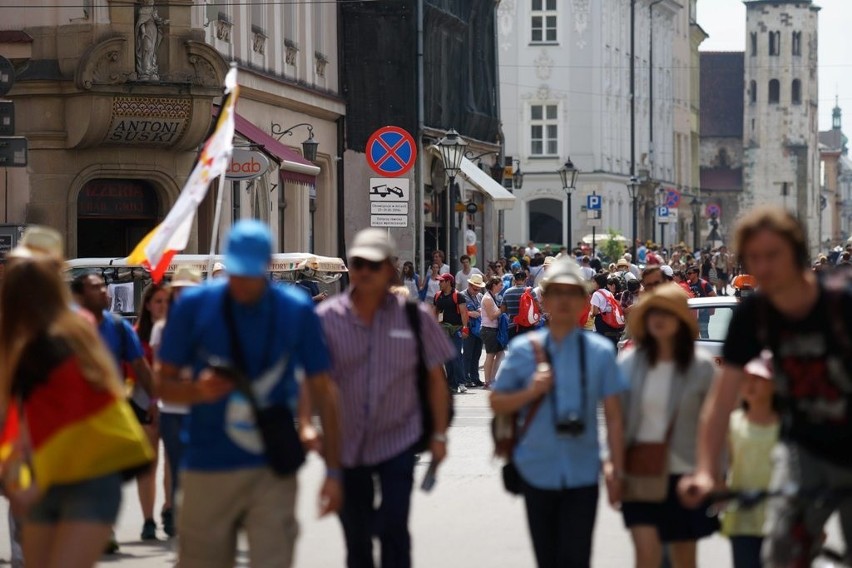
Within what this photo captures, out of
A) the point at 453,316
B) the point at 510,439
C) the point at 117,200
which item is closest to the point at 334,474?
the point at 510,439

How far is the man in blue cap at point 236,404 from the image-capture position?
22.2ft

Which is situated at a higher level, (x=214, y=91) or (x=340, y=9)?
(x=340, y=9)

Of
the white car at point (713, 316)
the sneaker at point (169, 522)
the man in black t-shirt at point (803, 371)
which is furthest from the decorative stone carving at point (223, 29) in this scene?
the man in black t-shirt at point (803, 371)

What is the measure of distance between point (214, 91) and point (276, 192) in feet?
21.3

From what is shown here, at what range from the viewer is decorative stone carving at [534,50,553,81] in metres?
78.5

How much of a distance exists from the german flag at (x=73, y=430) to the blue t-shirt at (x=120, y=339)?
364 cm

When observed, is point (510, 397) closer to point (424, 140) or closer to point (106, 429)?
point (106, 429)

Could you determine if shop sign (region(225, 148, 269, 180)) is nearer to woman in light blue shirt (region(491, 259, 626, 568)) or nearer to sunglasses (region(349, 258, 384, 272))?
sunglasses (region(349, 258, 384, 272))

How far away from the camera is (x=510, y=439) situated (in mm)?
7891

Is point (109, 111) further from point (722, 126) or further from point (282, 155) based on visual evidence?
point (722, 126)

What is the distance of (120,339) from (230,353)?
12.2ft

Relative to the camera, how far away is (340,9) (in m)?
40.0

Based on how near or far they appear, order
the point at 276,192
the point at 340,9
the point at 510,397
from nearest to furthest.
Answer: the point at 510,397, the point at 276,192, the point at 340,9

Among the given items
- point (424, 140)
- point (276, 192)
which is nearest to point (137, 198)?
point (276, 192)
